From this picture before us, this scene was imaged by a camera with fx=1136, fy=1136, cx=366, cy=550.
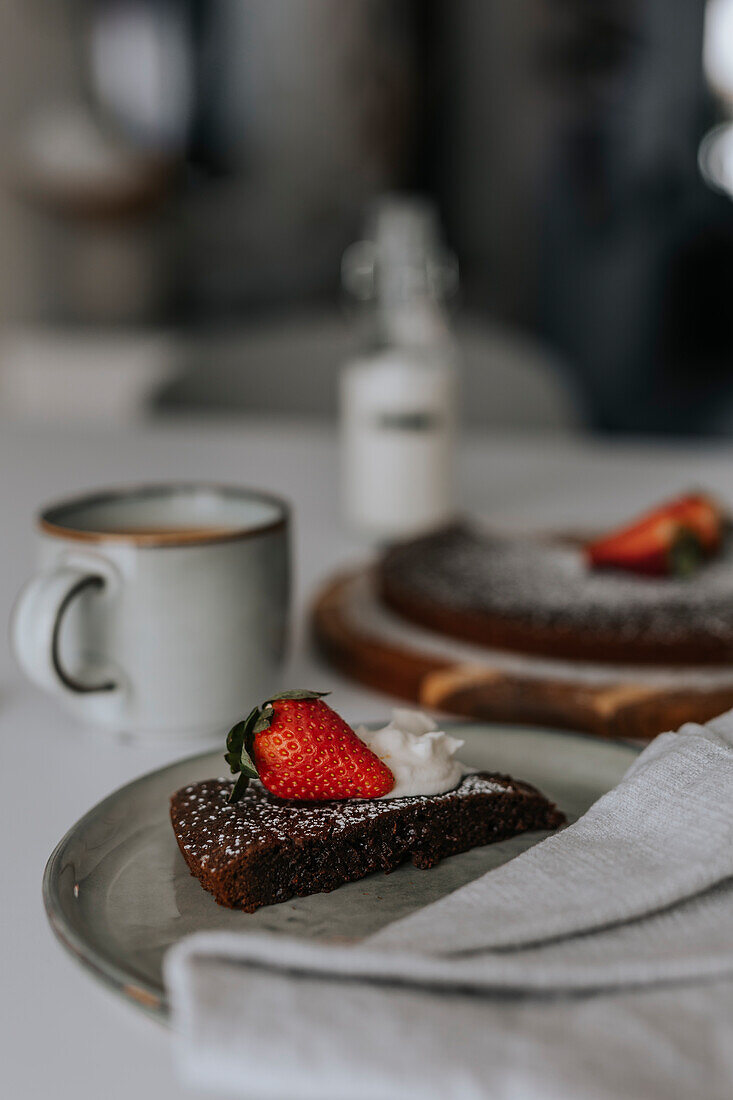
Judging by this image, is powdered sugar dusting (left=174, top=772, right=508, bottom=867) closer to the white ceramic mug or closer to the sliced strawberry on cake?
the sliced strawberry on cake

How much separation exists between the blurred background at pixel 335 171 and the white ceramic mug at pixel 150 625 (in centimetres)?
297

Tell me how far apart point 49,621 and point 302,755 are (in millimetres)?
205

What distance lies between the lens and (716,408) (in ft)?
13.2

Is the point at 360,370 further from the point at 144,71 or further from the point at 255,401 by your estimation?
the point at 144,71

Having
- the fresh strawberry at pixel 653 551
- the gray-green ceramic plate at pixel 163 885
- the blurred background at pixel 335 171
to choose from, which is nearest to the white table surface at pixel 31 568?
the gray-green ceramic plate at pixel 163 885

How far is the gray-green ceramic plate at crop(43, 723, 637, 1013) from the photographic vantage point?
0.42 metres

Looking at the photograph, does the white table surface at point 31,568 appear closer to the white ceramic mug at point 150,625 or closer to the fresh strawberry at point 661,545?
the white ceramic mug at point 150,625

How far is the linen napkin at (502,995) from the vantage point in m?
0.32

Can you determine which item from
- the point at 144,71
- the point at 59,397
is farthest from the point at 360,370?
the point at 144,71

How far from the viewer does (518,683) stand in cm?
70

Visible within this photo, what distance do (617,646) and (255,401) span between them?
1.47 metres

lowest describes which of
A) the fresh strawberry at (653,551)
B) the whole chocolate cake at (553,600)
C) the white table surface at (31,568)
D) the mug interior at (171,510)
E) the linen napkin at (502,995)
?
the white table surface at (31,568)

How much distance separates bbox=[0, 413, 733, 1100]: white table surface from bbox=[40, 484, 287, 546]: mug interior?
0.12 meters

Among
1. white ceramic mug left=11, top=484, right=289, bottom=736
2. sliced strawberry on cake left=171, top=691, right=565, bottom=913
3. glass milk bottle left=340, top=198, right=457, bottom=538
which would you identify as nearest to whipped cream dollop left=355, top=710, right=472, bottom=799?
sliced strawberry on cake left=171, top=691, right=565, bottom=913
